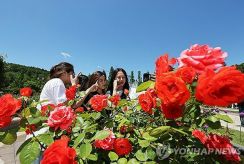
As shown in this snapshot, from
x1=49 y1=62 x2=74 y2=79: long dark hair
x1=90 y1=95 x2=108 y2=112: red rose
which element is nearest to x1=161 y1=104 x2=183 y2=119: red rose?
x1=90 y1=95 x2=108 y2=112: red rose

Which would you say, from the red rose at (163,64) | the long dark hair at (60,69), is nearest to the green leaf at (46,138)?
the red rose at (163,64)

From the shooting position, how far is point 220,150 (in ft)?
3.79

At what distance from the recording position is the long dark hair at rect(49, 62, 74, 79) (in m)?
3.52

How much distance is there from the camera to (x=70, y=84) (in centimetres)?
391

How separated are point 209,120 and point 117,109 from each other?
1.16 m

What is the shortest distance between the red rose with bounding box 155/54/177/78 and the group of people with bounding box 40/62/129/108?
118cm

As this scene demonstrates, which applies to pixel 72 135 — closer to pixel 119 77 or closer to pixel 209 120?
pixel 209 120

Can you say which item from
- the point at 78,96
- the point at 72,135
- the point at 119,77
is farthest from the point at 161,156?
the point at 119,77

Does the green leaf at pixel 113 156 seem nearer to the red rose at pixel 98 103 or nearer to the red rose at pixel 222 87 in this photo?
the red rose at pixel 98 103

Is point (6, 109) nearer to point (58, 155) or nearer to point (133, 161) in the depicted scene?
point (58, 155)

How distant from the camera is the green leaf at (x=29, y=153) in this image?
125 cm

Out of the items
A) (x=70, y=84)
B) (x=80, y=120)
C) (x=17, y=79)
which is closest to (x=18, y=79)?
(x=17, y=79)

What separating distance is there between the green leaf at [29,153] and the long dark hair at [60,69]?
225cm

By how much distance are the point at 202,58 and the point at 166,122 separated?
35 centimetres
